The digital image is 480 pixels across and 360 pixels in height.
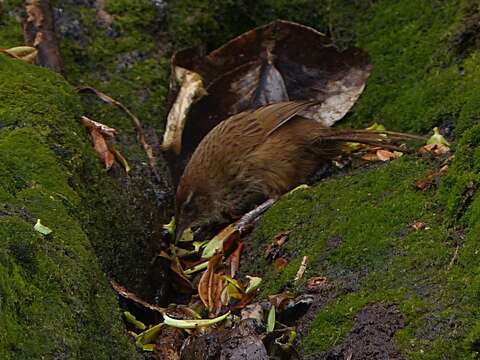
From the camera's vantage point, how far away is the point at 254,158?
688cm

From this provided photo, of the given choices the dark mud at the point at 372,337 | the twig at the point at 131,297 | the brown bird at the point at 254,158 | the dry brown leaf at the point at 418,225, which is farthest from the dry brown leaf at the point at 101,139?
the dark mud at the point at 372,337

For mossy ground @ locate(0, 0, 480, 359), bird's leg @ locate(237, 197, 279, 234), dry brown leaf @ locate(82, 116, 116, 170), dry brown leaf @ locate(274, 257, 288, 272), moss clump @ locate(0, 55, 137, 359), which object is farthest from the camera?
bird's leg @ locate(237, 197, 279, 234)

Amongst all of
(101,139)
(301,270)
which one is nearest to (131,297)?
(301,270)

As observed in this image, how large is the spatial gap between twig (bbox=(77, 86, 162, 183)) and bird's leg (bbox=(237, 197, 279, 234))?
2.08 feet

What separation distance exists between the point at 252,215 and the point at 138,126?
99 cm

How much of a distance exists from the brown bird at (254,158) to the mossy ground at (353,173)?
41 cm

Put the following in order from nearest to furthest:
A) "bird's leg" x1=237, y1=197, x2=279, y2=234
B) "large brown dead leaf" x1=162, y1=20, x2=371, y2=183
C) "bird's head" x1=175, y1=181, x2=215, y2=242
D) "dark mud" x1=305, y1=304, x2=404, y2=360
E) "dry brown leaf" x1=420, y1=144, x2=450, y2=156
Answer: "dark mud" x1=305, y1=304, x2=404, y2=360 < "dry brown leaf" x1=420, y1=144, x2=450, y2=156 < "bird's leg" x1=237, y1=197, x2=279, y2=234 < "bird's head" x1=175, y1=181, x2=215, y2=242 < "large brown dead leaf" x1=162, y1=20, x2=371, y2=183

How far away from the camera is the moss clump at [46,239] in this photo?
321 cm

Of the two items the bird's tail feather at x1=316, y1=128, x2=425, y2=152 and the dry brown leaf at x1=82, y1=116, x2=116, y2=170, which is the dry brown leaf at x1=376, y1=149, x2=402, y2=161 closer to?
the bird's tail feather at x1=316, y1=128, x2=425, y2=152

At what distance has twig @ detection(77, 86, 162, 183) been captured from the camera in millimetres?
6461

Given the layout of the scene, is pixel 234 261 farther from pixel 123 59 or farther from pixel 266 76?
pixel 123 59

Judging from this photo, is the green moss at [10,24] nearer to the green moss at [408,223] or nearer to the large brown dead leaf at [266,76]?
the large brown dead leaf at [266,76]

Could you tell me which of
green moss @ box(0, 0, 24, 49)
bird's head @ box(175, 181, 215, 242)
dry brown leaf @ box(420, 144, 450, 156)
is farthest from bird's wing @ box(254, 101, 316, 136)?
green moss @ box(0, 0, 24, 49)

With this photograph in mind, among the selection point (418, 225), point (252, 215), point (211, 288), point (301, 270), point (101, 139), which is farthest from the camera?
point (252, 215)
